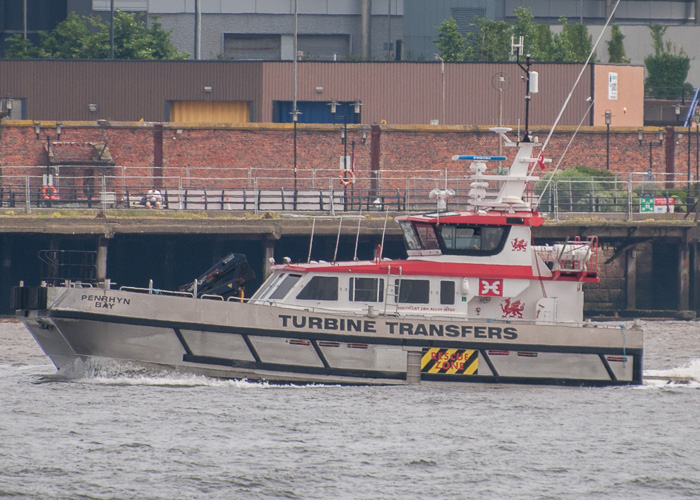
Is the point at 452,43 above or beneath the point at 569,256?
above

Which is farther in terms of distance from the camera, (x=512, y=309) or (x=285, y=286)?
(x=512, y=309)

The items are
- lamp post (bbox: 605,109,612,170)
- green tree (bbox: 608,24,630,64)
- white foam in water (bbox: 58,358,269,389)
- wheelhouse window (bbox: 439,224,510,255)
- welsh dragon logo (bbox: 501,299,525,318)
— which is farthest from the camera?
green tree (bbox: 608,24,630,64)

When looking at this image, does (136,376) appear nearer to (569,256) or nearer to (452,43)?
(569,256)

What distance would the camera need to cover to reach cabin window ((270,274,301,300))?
84.9 feet

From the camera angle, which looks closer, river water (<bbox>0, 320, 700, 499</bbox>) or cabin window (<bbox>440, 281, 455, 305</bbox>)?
river water (<bbox>0, 320, 700, 499</bbox>)

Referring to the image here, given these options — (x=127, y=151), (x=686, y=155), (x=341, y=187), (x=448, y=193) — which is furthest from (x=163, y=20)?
(x=448, y=193)

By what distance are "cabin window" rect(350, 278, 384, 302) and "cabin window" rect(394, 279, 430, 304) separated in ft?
1.25

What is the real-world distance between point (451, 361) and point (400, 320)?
1385 millimetres

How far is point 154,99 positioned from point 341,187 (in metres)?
12.1

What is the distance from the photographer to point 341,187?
53.1 meters

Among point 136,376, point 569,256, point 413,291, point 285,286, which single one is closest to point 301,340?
point 285,286

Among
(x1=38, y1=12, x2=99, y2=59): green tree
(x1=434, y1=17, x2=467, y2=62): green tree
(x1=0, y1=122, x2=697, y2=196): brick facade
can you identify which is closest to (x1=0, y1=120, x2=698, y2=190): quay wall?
(x1=0, y1=122, x2=697, y2=196): brick facade

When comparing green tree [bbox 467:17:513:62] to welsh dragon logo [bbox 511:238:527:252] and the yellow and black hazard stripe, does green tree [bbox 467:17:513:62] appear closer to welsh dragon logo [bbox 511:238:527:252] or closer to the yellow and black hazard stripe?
welsh dragon logo [bbox 511:238:527:252]

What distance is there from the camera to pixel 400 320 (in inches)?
990
